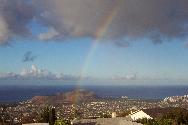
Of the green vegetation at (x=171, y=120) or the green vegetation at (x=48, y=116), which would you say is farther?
the green vegetation at (x=48, y=116)

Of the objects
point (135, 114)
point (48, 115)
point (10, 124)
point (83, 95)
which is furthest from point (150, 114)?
point (83, 95)

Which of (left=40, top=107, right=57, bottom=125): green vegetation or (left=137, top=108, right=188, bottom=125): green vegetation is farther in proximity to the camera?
(left=40, top=107, right=57, bottom=125): green vegetation

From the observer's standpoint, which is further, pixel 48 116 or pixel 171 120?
pixel 48 116

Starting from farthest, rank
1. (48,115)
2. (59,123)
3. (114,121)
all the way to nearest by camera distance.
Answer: (48,115)
(114,121)
(59,123)

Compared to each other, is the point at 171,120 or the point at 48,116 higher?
the point at 48,116

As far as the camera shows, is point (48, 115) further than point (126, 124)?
Yes

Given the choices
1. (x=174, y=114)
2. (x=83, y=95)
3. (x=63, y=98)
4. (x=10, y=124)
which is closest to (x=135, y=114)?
(x=174, y=114)

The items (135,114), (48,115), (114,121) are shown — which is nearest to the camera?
(114,121)

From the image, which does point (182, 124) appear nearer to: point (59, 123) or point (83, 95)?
point (59, 123)

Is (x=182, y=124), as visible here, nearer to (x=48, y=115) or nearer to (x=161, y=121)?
(x=161, y=121)
